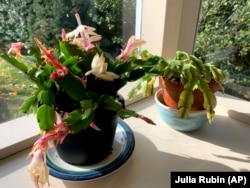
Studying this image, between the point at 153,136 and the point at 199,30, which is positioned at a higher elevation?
the point at 199,30

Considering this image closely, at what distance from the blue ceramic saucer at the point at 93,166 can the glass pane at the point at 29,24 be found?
21cm

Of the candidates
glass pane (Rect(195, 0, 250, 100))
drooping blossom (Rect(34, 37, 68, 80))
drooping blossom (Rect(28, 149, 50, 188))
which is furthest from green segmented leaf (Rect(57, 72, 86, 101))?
glass pane (Rect(195, 0, 250, 100))

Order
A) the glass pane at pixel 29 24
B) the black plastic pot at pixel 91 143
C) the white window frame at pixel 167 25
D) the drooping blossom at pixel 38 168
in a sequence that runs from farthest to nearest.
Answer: the white window frame at pixel 167 25, the glass pane at pixel 29 24, the black plastic pot at pixel 91 143, the drooping blossom at pixel 38 168

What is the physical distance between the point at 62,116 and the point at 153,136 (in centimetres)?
35

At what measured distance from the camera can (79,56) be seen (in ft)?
2.00

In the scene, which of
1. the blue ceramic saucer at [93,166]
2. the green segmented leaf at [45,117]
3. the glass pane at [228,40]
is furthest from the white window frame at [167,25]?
the green segmented leaf at [45,117]

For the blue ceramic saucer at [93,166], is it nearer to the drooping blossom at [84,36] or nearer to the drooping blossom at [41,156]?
the drooping blossom at [41,156]

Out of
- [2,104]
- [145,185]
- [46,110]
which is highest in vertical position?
[46,110]

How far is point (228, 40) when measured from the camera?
1.07 m

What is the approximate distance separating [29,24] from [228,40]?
0.70m

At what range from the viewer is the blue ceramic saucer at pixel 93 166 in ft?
2.06

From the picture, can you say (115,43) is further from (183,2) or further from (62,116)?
(62,116)

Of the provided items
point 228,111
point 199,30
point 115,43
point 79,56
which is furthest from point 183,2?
point 79,56

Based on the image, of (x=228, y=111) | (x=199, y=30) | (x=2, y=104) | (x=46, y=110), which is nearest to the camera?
(x=46, y=110)
